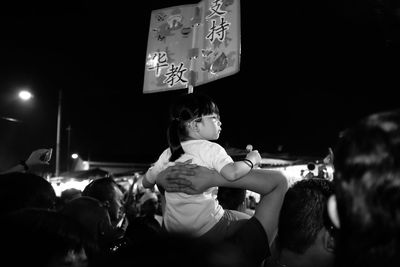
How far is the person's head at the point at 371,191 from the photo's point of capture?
107cm

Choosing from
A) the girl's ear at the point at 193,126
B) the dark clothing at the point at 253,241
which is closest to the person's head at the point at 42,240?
the dark clothing at the point at 253,241

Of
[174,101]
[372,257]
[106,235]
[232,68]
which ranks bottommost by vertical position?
[106,235]

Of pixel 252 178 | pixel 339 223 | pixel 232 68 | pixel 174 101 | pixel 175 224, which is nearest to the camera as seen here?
pixel 339 223

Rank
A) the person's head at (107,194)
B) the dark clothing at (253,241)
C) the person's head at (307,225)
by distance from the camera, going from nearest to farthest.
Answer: the person's head at (307,225) < the dark clothing at (253,241) < the person's head at (107,194)

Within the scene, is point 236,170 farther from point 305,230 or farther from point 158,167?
point 158,167

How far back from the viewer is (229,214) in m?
2.78

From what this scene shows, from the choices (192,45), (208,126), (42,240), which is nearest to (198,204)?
(208,126)

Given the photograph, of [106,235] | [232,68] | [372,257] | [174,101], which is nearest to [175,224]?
[174,101]

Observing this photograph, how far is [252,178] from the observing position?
8.19 feet

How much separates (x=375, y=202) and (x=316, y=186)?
4.07ft

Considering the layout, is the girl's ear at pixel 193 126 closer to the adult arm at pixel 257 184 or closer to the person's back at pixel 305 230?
the adult arm at pixel 257 184

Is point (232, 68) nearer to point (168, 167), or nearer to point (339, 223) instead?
point (168, 167)

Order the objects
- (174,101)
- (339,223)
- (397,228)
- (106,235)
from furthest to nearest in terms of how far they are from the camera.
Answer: (106,235) < (174,101) < (339,223) < (397,228)

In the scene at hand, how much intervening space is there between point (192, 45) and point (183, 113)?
2309 millimetres
